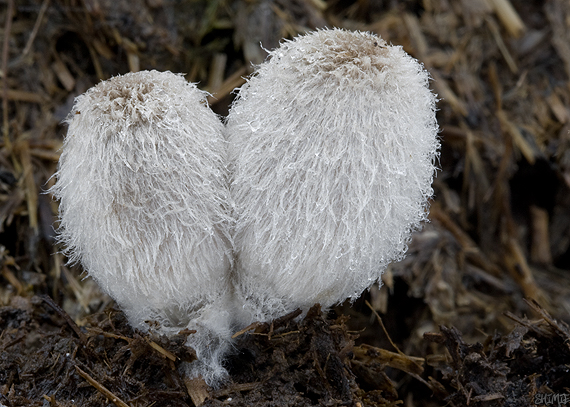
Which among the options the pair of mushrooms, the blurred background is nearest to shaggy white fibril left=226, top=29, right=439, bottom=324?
the pair of mushrooms

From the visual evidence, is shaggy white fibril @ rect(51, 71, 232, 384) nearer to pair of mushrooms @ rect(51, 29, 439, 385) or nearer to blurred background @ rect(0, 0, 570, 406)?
pair of mushrooms @ rect(51, 29, 439, 385)

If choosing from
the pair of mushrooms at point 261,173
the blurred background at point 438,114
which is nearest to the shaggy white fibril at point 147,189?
the pair of mushrooms at point 261,173

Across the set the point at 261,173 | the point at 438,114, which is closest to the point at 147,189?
the point at 261,173

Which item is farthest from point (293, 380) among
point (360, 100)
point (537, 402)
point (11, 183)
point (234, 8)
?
point (234, 8)

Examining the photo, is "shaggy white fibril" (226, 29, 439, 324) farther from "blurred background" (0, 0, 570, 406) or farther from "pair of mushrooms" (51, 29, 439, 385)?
"blurred background" (0, 0, 570, 406)

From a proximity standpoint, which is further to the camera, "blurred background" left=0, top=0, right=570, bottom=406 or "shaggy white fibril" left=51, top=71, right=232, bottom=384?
"blurred background" left=0, top=0, right=570, bottom=406

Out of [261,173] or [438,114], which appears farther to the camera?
[438,114]

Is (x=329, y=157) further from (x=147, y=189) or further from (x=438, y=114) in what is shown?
(x=438, y=114)
